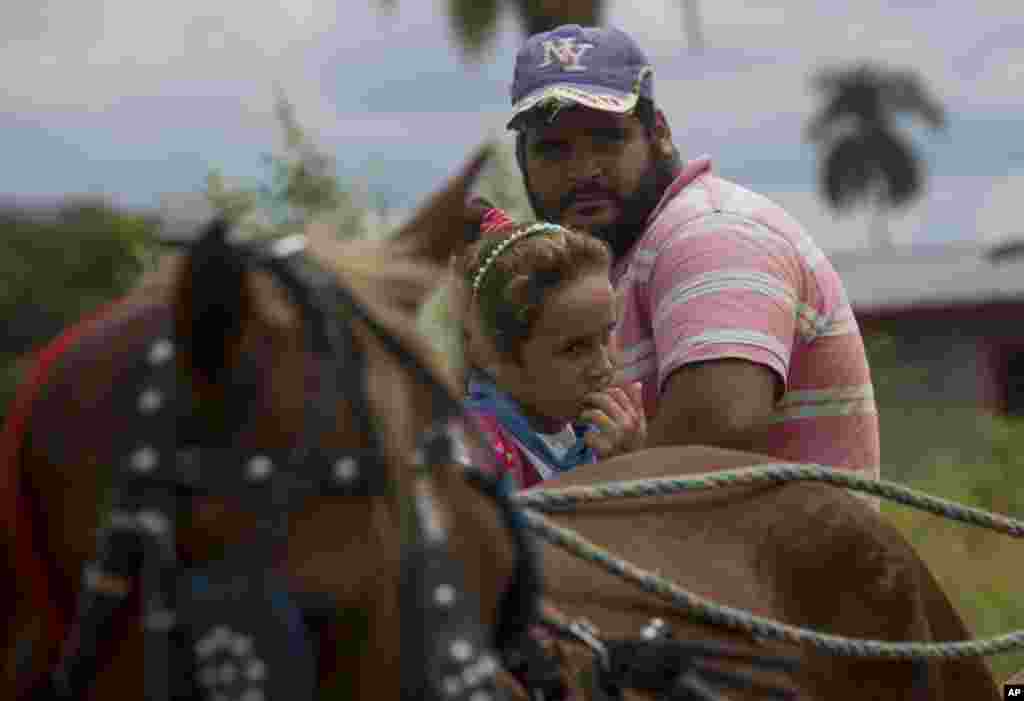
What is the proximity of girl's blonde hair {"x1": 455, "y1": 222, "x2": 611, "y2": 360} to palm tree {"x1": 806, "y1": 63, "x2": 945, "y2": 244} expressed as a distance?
63.6m

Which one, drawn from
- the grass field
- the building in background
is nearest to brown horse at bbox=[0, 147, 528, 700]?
the grass field

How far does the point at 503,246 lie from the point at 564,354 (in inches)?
10.6

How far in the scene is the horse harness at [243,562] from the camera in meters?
2.22

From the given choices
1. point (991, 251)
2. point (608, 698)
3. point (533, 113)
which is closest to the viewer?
point (608, 698)

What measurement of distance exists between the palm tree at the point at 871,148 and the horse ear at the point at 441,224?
65.3 m

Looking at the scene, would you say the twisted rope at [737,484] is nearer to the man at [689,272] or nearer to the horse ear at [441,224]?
the man at [689,272]

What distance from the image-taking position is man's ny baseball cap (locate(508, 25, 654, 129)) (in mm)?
4711

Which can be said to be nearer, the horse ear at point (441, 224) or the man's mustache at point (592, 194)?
the horse ear at point (441, 224)

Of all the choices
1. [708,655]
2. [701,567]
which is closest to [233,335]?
[708,655]

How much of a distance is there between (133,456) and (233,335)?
0.18 m

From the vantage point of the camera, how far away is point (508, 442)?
424 centimetres

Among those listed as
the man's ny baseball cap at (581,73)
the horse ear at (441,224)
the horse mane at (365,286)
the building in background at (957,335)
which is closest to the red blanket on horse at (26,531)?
the horse mane at (365,286)

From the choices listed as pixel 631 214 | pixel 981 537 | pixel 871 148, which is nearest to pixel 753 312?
pixel 631 214

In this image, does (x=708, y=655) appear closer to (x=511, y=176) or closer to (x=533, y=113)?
(x=533, y=113)
